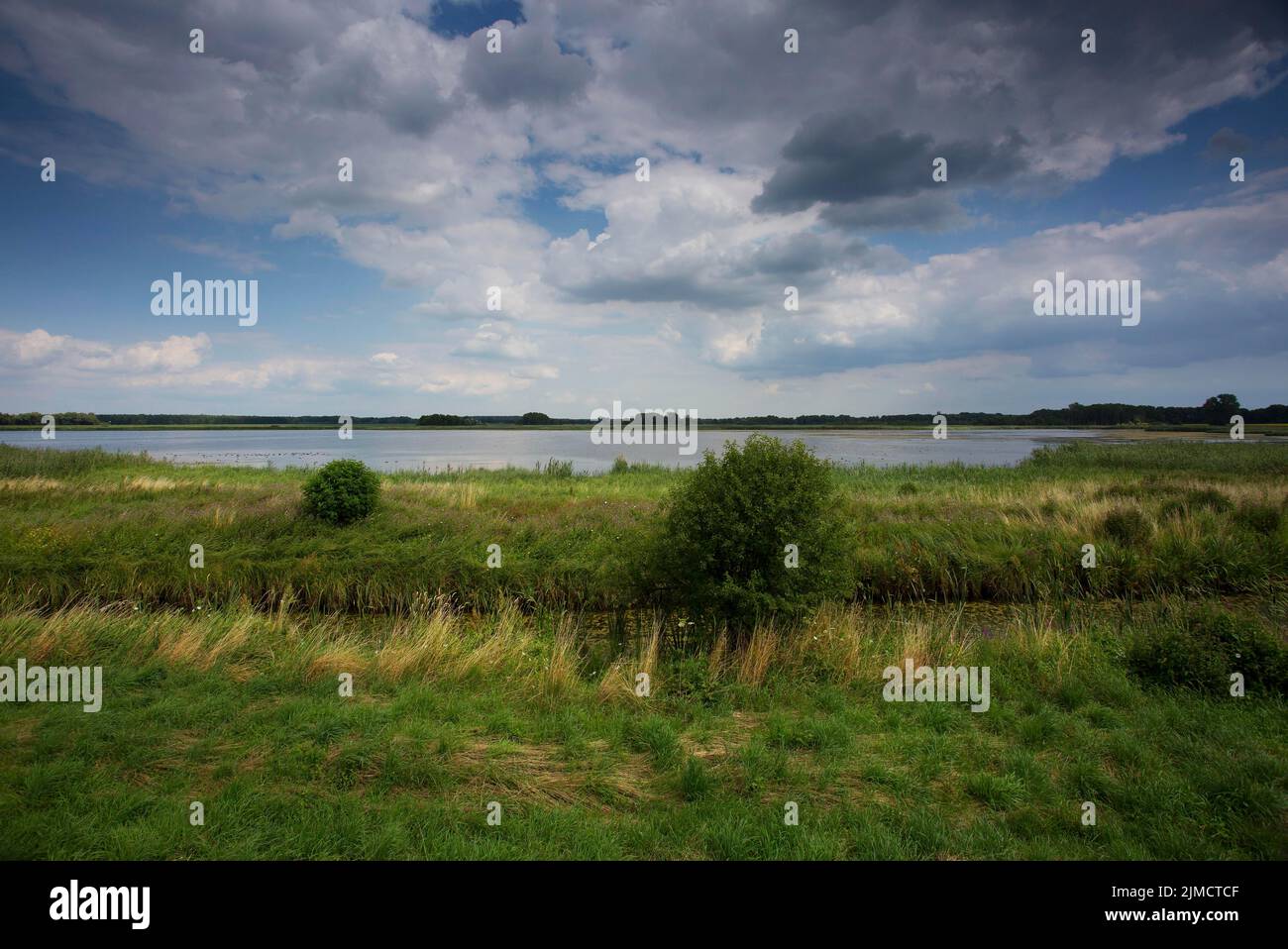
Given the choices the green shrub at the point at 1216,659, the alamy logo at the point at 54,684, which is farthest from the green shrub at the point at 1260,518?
the alamy logo at the point at 54,684

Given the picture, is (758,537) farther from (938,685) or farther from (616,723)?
(616,723)

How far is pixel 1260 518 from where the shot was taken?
668 inches

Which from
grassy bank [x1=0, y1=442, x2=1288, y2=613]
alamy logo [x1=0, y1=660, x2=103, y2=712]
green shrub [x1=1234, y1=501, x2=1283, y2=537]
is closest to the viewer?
alamy logo [x1=0, y1=660, x2=103, y2=712]

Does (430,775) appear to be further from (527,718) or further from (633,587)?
(633,587)

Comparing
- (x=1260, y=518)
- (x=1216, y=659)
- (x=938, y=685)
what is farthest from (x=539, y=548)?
(x=1260, y=518)

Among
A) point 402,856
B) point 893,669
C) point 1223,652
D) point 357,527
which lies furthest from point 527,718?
point 357,527

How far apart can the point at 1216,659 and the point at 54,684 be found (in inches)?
512

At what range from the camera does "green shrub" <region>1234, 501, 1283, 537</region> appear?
1653 centimetres

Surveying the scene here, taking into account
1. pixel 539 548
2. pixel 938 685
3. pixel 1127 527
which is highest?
pixel 1127 527

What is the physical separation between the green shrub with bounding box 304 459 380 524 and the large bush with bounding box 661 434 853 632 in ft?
40.0

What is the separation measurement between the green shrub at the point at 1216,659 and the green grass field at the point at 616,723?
110mm

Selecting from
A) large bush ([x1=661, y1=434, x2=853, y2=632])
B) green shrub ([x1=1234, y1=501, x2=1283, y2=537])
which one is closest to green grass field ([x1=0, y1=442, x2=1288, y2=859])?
large bush ([x1=661, y1=434, x2=853, y2=632])

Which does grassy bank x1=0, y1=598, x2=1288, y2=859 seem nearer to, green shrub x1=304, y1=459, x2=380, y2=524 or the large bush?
the large bush
